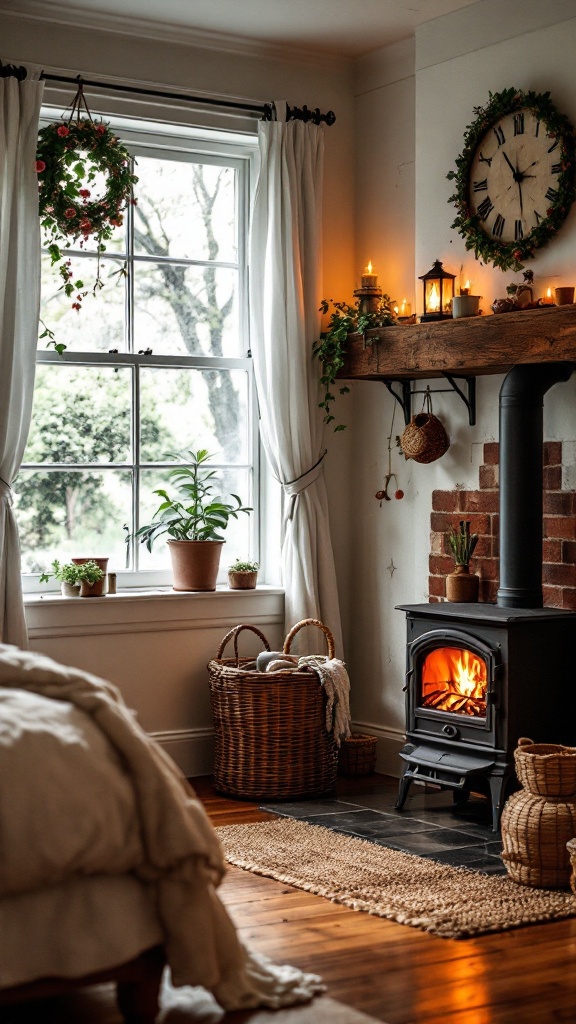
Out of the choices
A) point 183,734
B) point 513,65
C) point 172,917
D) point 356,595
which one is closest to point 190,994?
point 172,917

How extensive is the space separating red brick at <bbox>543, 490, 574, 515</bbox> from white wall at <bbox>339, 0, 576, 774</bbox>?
0.08m

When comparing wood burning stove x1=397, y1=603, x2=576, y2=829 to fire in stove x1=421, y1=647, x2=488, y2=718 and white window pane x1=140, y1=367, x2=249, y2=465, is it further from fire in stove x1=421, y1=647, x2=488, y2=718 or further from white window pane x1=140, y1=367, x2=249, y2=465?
white window pane x1=140, y1=367, x2=249, y2=465

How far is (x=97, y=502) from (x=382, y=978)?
108 inches

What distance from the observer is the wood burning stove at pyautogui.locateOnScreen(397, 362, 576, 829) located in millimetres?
4297

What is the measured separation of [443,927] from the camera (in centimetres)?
340

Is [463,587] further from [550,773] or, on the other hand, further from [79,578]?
[79,578]

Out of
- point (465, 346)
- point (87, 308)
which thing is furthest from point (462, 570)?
point (87, 308)

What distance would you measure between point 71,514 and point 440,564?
153 cm

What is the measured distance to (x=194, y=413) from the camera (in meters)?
5.54

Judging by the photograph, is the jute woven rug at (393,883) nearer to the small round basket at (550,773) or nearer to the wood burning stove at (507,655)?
the small round basket at (550,773)

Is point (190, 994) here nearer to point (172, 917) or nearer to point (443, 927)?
point (172, 917)

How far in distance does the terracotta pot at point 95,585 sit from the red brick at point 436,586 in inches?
52.1

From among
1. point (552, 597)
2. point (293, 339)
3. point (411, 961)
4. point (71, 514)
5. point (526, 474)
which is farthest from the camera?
point (293, 339)

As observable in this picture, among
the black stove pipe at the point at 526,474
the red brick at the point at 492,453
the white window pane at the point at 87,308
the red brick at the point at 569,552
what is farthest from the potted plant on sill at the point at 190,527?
the red brick at the point at 569,552
